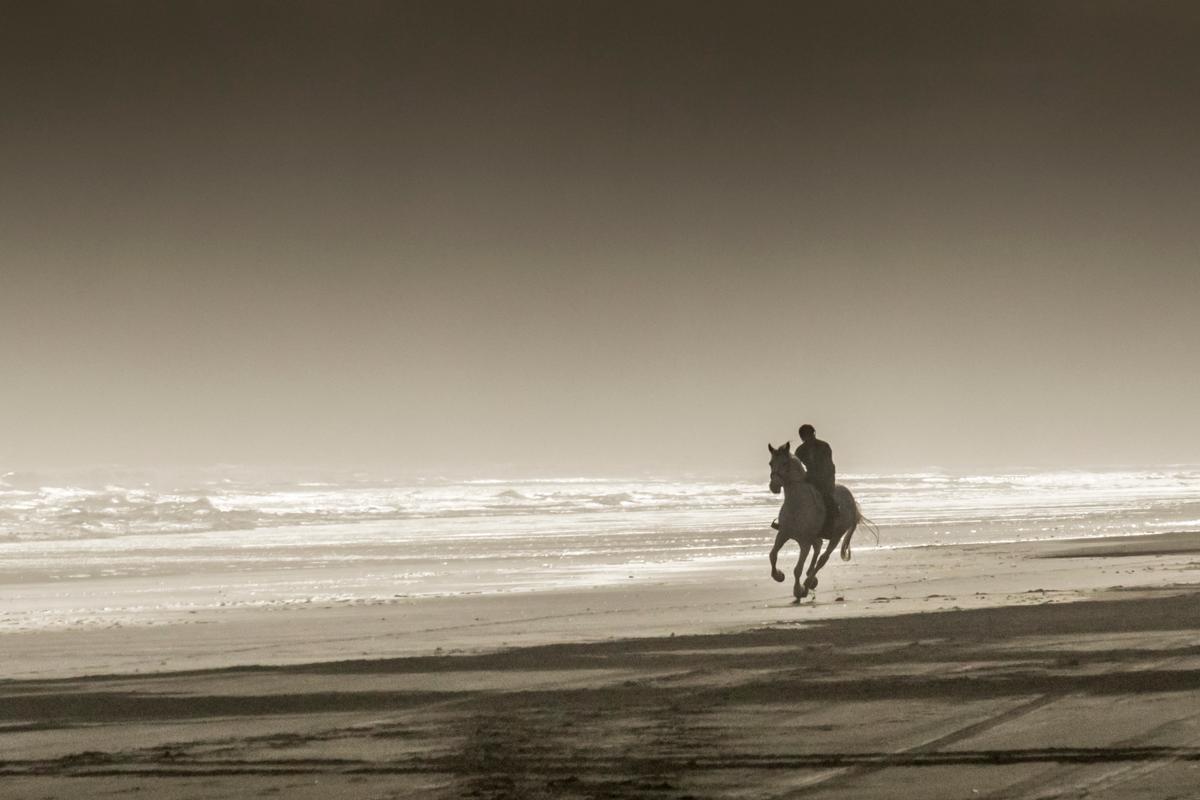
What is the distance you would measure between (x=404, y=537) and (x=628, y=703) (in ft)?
83.3

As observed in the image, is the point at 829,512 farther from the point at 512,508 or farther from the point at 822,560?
the point at 512,508

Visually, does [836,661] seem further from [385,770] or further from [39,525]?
[39,525]

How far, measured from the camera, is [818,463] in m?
20.2

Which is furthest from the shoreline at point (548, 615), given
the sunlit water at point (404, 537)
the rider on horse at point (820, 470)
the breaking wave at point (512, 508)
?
the breaking wave at point (512, 508)

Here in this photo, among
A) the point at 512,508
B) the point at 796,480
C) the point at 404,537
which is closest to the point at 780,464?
the point at 796,480

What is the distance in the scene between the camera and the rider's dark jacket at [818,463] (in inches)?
795

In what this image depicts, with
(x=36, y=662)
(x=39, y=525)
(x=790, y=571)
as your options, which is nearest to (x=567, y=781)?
(x=36, y=662)

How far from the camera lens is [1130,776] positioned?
712cm

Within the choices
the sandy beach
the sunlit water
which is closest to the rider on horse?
the sandy beach

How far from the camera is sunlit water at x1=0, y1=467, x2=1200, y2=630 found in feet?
72.4

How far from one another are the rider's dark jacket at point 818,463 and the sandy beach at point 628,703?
2.58 metres

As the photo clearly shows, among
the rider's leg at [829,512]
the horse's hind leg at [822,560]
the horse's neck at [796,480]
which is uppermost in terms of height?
the horse's neck at [796,480]

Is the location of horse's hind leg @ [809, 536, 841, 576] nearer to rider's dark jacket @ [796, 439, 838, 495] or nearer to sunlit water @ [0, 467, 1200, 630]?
rider's dark jacket @ [796, 439, 838, 495]

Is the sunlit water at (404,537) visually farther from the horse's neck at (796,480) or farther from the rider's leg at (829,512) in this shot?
the rider's leg at (829,512)
